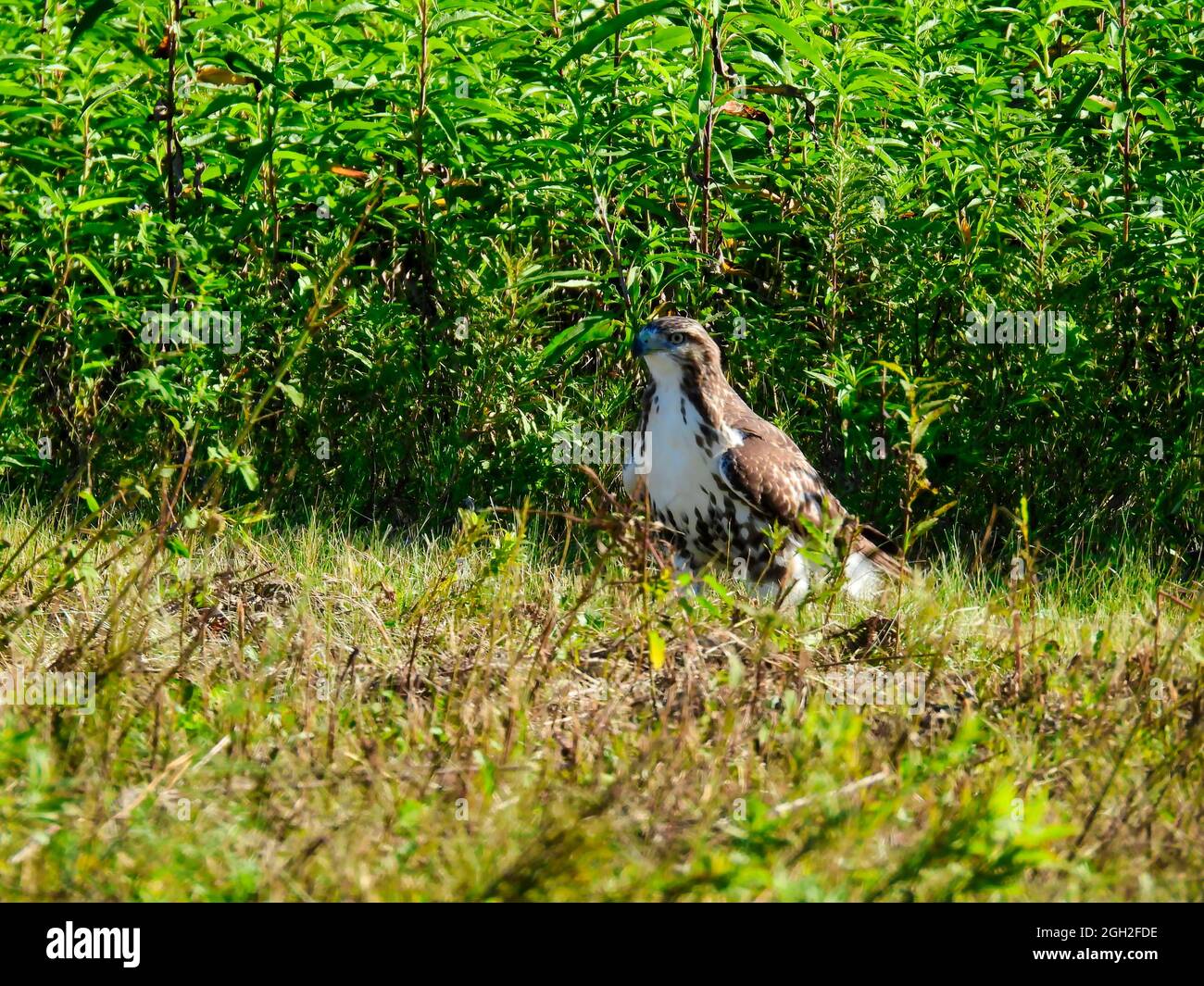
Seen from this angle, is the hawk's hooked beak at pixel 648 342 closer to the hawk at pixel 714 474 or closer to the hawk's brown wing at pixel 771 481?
the hawk at pixel 714 474

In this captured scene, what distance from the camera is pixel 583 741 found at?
409 centimetres

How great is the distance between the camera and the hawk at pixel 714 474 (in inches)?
238

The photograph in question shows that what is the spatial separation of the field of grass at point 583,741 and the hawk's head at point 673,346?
1.01m

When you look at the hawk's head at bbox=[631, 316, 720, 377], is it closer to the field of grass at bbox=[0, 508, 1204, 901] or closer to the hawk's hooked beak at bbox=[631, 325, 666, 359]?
the hawk's hooked beak at bbox=[631, 325, 666, 359]

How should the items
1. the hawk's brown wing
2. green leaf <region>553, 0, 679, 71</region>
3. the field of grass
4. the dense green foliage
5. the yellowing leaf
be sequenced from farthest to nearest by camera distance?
the dense green foliage, the hawk's brown wing, green leaf <region>553, 0, 679, 71</region>, the yellowing leaf, the field of grass

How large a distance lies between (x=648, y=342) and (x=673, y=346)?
11cm

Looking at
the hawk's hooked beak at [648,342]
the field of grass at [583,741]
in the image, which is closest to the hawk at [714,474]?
the hawk's hooked beak at [648,342]

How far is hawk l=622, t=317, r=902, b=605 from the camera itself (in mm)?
6039

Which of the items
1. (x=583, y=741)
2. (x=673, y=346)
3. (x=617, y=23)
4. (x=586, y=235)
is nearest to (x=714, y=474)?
(x=673, y=346)

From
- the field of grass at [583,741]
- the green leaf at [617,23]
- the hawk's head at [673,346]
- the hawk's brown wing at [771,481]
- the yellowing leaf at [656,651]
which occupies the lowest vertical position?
the field of grass at [583,741]

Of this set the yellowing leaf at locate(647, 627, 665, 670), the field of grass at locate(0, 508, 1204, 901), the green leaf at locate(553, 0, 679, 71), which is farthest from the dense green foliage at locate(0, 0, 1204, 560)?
the yellowing leaf at locate(647, 627, 665, 670)

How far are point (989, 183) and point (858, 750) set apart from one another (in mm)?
3461

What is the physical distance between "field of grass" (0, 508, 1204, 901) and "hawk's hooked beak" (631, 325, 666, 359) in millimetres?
1016

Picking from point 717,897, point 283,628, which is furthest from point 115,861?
point 283,628
